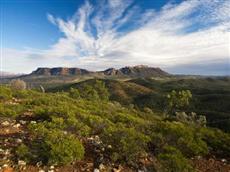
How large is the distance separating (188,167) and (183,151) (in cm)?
198

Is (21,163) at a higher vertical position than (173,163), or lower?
higher

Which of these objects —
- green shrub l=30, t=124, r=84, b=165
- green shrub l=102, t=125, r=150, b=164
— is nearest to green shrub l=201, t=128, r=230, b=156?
green shrub l=102, t=125, r=150, b=164

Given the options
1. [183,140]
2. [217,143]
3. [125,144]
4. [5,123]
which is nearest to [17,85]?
[5,123]

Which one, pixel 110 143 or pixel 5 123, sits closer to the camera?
pixel 110 143

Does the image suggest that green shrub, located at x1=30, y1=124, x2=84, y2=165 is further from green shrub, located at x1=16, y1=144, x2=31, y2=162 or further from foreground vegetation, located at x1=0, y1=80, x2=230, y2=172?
green shrub, located at x1=16, y1=144, x2=31, y2=162

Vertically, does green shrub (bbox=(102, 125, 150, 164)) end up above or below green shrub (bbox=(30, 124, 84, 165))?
below

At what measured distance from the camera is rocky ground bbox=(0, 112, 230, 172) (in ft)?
28.1

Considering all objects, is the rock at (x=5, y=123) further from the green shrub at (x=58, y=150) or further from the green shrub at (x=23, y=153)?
the green shrub at (x=23, y=153)

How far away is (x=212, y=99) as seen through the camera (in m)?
129

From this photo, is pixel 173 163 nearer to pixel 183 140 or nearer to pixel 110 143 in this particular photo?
pixel 183 140

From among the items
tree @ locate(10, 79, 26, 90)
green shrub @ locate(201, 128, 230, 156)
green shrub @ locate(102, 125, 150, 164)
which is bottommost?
tree @ locate(10, 79, 26, 90)

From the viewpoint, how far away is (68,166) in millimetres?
8930

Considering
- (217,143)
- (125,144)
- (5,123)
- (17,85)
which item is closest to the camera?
(125,144)

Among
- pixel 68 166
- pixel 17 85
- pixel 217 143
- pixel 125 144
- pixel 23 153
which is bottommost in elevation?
pixel 17 85
